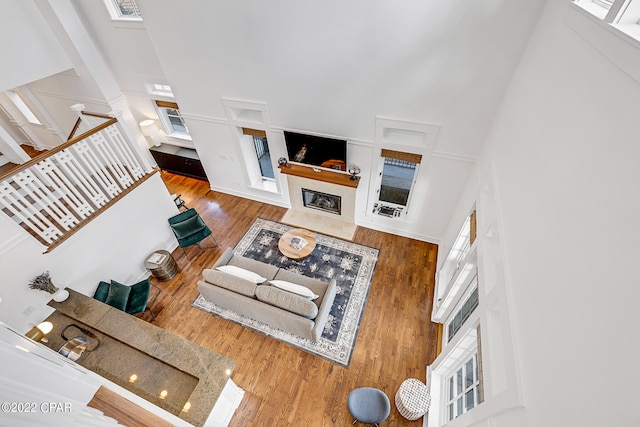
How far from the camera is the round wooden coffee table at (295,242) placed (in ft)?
17.9

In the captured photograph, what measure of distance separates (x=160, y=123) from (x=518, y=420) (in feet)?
29.5

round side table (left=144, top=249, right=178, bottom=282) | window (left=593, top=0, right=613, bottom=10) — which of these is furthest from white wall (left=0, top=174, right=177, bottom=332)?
window (left=593, top=0, right=613, bottom=10)

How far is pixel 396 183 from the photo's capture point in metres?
7.64

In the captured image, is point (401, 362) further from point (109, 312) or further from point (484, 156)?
point (109, 312)

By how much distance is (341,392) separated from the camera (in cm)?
394

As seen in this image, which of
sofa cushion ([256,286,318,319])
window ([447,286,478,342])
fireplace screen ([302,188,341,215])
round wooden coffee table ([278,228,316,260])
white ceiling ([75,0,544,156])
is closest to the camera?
window ([447,286,478,342])

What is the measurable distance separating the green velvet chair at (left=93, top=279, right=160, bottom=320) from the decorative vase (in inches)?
18.3

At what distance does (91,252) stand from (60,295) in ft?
2.48

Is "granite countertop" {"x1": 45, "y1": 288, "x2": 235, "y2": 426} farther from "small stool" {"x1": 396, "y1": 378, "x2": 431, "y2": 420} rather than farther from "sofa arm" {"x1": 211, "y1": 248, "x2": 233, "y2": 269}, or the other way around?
"small stool" {"x1": 396, "y1": 378, "x2": 431, "y2": 420}

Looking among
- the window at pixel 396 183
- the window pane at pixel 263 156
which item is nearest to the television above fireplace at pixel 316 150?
the window at pixel 396 183

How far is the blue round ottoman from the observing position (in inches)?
134

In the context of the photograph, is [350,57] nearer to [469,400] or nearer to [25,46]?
[469,400]

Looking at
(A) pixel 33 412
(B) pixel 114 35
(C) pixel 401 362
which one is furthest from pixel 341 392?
(B) pixel 114 35

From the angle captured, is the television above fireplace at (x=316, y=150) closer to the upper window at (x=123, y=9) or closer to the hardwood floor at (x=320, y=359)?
the hardwood floor at (x=320, y=359)
